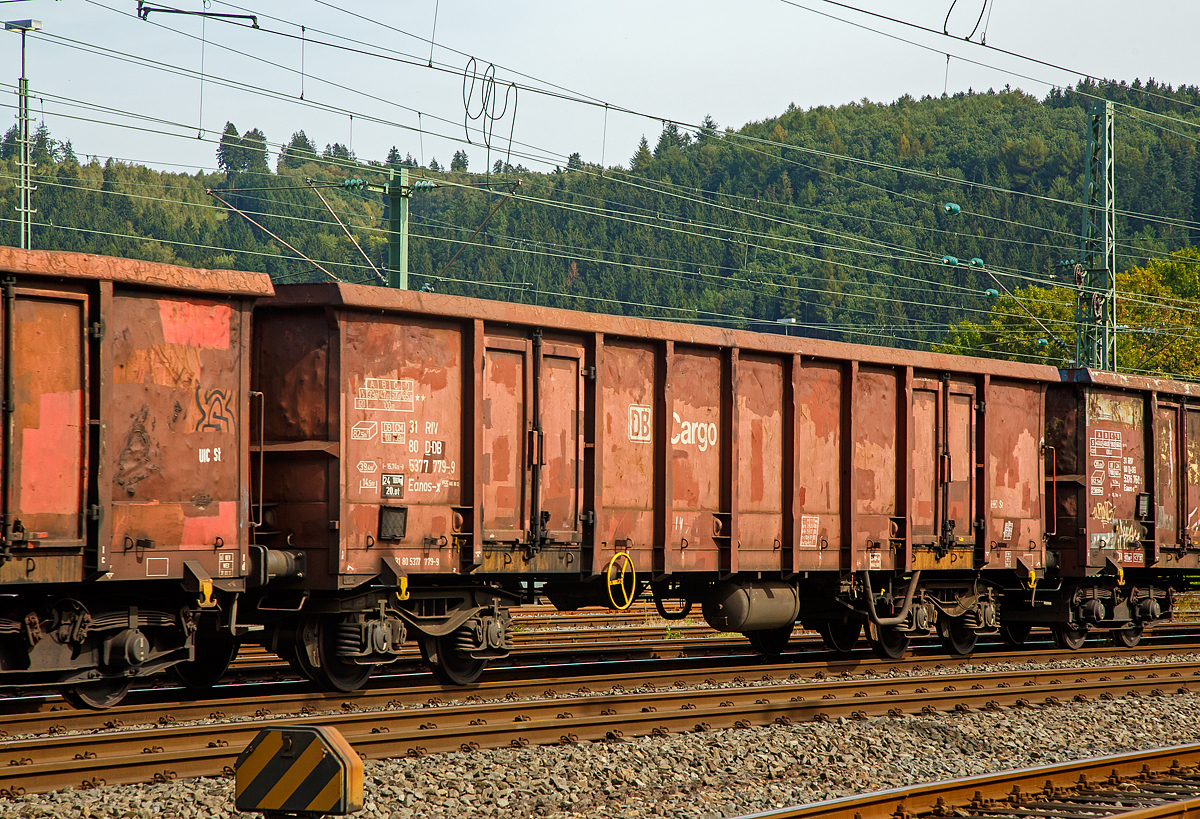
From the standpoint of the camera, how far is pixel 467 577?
11891 mm

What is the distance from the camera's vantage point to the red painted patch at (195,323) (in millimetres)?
9797

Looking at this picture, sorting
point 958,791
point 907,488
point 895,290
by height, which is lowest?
point 958,791

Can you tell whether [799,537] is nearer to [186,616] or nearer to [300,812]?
[186,616]

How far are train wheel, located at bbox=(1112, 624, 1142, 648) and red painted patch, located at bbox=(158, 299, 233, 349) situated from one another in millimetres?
14160

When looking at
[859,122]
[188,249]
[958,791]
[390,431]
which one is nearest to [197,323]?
[390,431]

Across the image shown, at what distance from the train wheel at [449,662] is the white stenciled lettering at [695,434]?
325 cm

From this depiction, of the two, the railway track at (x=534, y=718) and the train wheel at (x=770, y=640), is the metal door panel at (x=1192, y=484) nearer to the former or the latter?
the railway track at (x=534, y=718)

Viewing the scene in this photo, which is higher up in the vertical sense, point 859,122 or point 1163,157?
point 859,122

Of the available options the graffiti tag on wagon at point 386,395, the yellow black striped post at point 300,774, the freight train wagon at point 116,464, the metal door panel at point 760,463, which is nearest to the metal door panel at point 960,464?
the metal door panel at point 760,463

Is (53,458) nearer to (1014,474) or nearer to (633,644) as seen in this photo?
(633,644)

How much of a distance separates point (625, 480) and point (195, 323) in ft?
15.8

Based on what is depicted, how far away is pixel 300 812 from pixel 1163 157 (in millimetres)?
162561

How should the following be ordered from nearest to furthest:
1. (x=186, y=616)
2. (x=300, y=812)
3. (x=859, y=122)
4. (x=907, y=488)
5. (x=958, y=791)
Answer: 1. (x=300, y=812)
2. (x=958, y=791)
3. (x=186, y=616)
4. (x=907, y=488)
5. (x=859, y=122)

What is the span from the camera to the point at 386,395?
36.1ft
